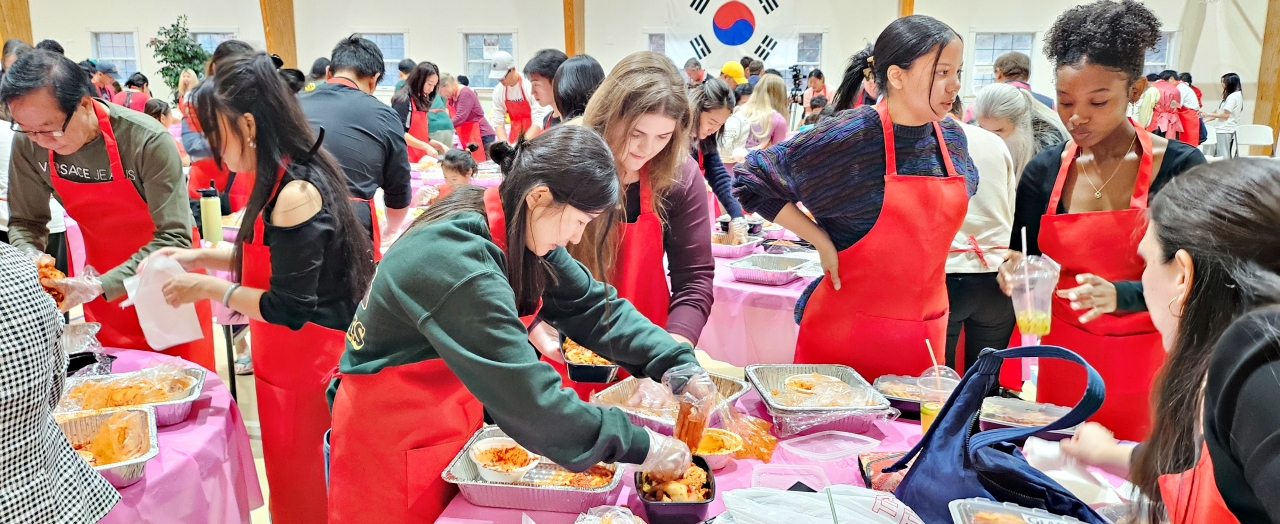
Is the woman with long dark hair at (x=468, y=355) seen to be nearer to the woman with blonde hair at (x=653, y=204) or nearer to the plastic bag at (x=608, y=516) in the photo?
the plastic bag at (x=608, y=516)

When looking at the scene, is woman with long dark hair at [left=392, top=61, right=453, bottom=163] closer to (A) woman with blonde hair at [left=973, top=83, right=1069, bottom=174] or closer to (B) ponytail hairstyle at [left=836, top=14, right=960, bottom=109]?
(A) woman with blonde hair at [left=973, top=83, right=1069, bottom=174]

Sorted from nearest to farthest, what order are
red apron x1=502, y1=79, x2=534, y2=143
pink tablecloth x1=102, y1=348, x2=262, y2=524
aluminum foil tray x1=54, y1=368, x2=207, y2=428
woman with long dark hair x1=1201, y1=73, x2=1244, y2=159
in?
pink tablecloth x1=102, y1=348, x2=262, y2=524 → aluminum foil tray x1=54, y1=368, x2=207, y2=428 → red apron x1=502, y1=79, x2=534, y2=143 → woman with long dark hair x1=1201, y1=73, x2=1244, y2=159

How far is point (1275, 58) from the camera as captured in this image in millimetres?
11219

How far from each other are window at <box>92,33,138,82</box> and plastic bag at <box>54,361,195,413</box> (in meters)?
15.0

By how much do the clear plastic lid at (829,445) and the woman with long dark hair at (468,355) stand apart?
234 mm

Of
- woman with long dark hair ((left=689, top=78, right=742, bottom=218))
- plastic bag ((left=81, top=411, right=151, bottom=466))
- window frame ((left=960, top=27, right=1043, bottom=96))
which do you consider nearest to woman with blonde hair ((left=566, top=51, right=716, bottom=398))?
plastic bag ((left=81, top=411, right=151, bottom=466))

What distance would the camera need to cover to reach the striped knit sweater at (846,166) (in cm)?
200

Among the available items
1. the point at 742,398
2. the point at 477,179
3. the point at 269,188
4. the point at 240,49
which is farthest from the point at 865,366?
the point at 477,179

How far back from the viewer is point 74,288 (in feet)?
7.20

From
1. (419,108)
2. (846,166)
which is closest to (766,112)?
(419,108)

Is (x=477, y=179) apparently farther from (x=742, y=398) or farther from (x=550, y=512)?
(x=550, y=512)

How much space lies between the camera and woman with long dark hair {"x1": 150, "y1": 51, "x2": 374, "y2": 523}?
192 cm

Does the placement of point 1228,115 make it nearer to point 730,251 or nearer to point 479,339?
point 730,251

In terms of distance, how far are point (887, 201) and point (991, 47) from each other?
1186 cm
